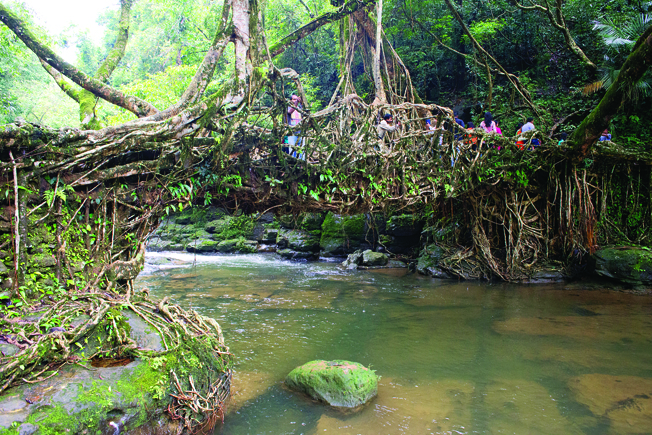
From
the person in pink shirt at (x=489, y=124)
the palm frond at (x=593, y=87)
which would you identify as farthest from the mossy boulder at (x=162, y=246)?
the palm frond at (x=593, y=87)

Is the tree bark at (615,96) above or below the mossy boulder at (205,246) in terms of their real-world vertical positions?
above

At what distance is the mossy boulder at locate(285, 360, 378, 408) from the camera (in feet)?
12.9

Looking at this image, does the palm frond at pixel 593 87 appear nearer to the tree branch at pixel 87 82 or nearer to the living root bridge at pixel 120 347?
the tree branch at pixel 87 82

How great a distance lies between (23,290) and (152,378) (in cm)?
161

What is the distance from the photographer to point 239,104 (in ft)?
A: 17.4

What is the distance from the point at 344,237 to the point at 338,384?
11070 mm

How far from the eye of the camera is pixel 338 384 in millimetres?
3990

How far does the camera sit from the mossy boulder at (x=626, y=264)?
823cm

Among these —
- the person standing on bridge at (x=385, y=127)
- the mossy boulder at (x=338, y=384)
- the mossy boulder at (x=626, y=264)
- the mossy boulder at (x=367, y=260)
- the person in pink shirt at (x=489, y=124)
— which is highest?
the person in pink shirt at (x=489, y=124)

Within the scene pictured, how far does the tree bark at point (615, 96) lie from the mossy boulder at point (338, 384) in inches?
264

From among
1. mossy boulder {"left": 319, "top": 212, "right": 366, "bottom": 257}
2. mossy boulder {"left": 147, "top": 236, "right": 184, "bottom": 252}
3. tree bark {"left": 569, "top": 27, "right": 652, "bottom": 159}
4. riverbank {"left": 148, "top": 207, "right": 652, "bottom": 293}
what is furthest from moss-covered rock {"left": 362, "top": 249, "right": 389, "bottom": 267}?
mossy boulder {"left": 147, "top": 236, "right": 184, "bottom": 252}

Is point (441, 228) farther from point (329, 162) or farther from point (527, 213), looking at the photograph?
point (329, 162)

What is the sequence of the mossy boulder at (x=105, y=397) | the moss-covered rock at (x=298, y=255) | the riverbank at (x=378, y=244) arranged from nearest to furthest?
the mossy boulder at (x=105, y=397), the riverbank at (x=378, y=244), the moss-covered rock at (x=298, y=255)

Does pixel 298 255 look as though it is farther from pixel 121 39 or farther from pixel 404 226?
pixel 121 39
